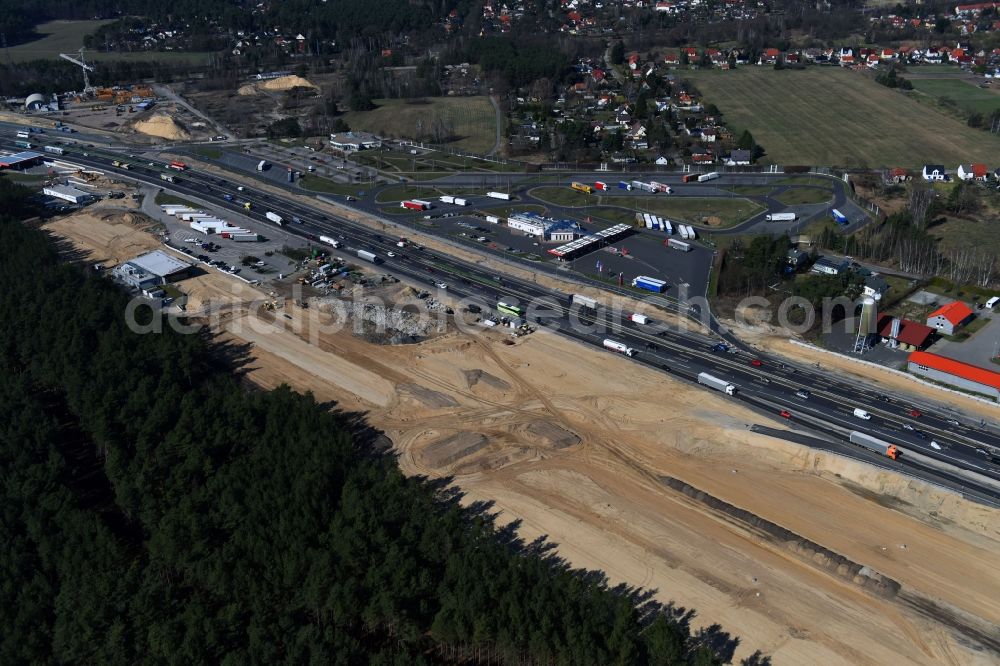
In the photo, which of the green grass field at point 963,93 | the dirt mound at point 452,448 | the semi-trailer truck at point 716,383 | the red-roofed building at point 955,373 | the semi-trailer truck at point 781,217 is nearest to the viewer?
the dirt mound at point 452,448

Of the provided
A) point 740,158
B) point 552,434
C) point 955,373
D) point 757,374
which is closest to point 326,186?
point 740,158

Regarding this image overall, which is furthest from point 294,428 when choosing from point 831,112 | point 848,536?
point 831,112

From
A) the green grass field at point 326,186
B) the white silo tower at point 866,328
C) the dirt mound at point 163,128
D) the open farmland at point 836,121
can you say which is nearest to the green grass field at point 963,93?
the open farmland at point 836,121

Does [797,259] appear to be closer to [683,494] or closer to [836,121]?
[683,494]

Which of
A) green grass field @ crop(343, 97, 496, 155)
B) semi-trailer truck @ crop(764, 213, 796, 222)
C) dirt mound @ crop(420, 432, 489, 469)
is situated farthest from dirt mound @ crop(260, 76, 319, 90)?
dirt mound @ crop(420, 432, 489, 469)

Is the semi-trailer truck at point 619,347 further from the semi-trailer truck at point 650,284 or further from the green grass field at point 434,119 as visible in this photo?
the green grass field at point 434,119

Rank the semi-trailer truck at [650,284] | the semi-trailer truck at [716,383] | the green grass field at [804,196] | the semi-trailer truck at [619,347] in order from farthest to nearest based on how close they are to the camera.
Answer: the green grass field at [804,196] → the semi-trailer truck at [650,284] → the semi-trailer truck at [619,347] → the semi-trailer truck at [716,383]
